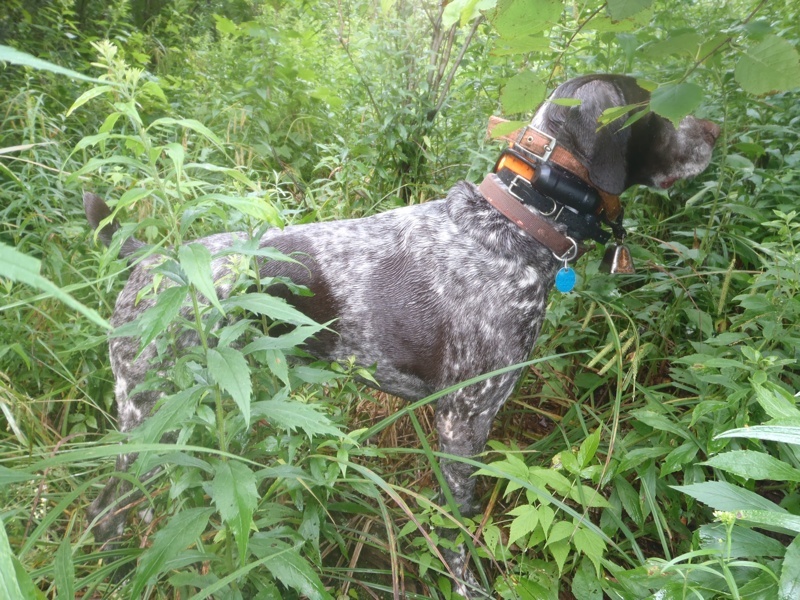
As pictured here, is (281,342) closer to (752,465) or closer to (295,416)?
(295,416)

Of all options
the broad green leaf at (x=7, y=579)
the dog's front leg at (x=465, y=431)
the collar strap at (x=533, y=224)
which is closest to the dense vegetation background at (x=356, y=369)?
the broad green leaf at (x=7, y=579)

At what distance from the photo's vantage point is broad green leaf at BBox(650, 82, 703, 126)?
4.58ft

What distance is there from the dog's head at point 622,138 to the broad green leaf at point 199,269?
1.61 meters

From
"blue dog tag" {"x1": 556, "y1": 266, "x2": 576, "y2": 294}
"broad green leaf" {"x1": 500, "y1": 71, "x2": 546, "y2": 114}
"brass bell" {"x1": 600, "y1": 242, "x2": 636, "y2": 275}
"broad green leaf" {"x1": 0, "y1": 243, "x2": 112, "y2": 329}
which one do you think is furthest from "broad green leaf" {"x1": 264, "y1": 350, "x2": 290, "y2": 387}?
"brass bell" {"x1": 600, "y1": 242, "x2": 636, "y2": 275}

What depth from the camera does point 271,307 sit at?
1.30 m

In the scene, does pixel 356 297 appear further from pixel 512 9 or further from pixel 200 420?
pixel 512 9

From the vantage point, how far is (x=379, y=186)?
4004 mm

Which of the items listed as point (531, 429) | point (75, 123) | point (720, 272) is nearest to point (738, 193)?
point (720, 272)

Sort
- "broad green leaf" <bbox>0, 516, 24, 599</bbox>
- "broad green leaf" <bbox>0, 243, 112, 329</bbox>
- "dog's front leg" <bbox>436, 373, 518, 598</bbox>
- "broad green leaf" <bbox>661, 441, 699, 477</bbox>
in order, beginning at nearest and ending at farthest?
"broad green leaf" <bbox>0, 243, 112, 329</bbox>
"broad green leaf" <bbox>0, 516, 24, 599</bbox>
"broad green leaf" <bbox>661, 441, 699, 477</bbox>
"dog's front leg" <bbox>436, 373, 518, 598</bbox>

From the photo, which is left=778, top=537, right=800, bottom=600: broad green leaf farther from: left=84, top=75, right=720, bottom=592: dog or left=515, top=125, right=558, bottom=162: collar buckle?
left=515, top=125, right=558, bottom=162: collar buckle

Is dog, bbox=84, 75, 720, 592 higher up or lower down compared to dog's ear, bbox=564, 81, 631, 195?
lower down

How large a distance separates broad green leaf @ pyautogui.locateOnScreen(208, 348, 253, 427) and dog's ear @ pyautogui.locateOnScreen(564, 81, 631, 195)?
159cm

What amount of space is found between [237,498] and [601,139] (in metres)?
1.81

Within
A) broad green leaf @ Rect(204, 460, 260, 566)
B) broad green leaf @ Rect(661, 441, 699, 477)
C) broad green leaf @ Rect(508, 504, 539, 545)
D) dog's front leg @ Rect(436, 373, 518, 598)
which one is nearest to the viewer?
broad green leaf @ Rect(204, 460, 260, 566)
